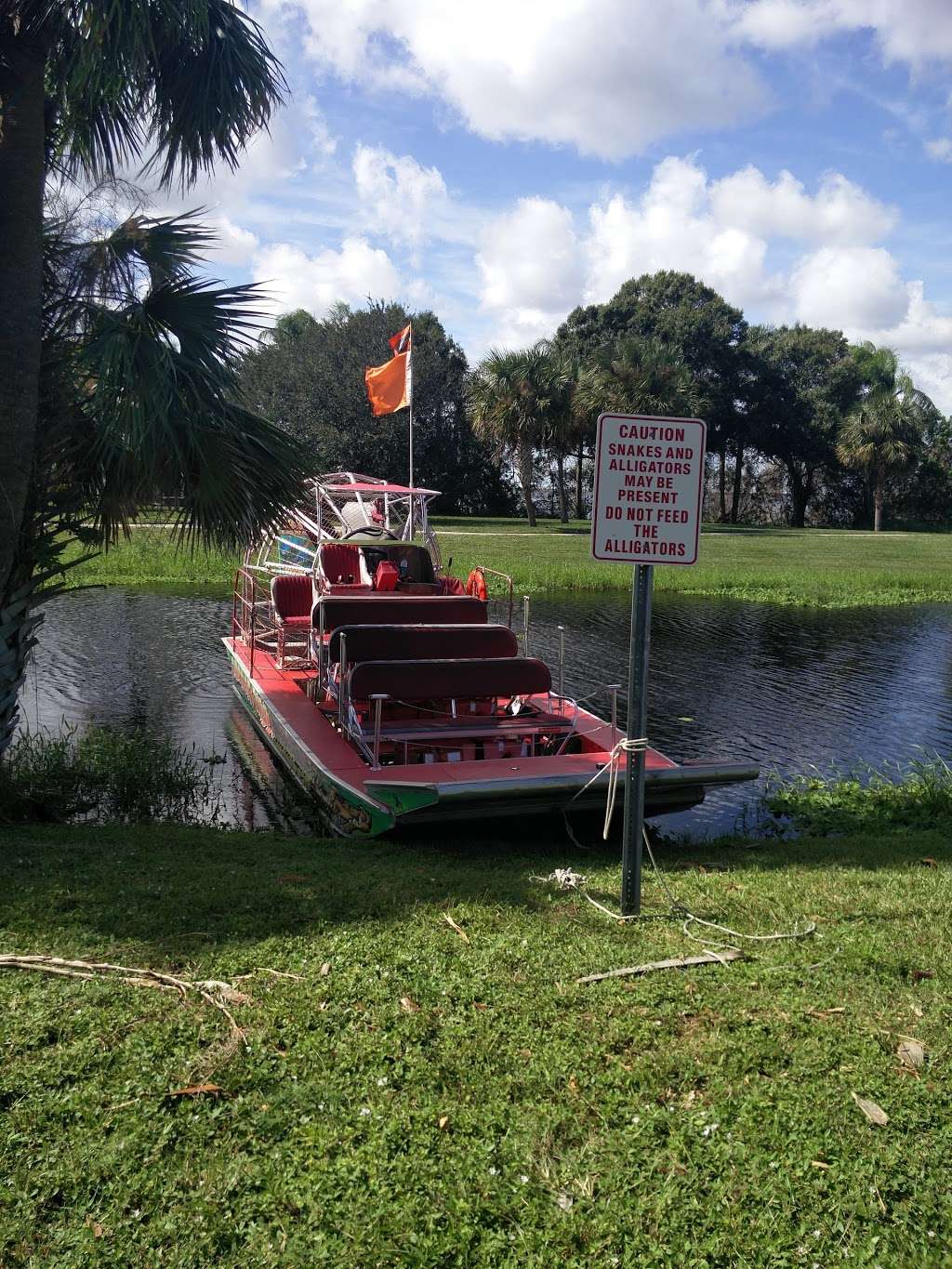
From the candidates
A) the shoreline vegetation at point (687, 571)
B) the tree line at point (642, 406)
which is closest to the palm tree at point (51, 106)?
the shoreline vegetation at point (687, 571)

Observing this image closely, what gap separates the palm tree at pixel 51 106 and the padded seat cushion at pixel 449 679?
3.15 meters

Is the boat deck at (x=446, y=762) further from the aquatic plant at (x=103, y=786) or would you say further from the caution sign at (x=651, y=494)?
the caution sign at (x=651, y=494)

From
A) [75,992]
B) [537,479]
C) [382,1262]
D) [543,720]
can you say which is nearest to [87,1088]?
[75,992]

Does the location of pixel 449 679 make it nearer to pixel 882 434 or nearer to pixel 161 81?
pixel 161 81

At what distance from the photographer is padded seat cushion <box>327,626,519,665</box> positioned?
11.3 m

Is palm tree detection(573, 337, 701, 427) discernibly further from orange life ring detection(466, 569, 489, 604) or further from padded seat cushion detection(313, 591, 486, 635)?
padded seat cushion detection(313, 591, 486, 635)

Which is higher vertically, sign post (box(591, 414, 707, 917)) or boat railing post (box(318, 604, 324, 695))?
sign post (box(591, 414, 707, 917))

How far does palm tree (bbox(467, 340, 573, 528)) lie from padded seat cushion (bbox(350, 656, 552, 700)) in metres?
39.9

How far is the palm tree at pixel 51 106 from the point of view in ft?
26.8

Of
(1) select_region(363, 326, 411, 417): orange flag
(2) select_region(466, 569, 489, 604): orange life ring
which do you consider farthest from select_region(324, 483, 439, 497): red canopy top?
(1) select_region(363, 326, 411, 417): orange flag

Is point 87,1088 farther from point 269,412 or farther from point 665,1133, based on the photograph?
point 269,412

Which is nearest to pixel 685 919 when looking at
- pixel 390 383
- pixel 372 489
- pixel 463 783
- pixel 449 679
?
pixel 463 783

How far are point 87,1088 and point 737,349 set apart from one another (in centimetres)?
6466

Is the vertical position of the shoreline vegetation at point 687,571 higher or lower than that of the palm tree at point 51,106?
lower
